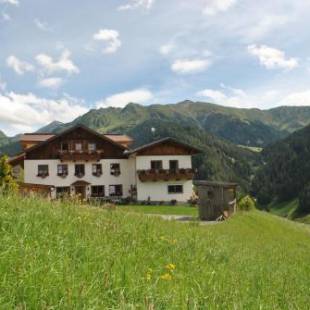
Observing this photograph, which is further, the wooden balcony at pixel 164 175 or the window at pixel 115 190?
the window at pixel 115 190

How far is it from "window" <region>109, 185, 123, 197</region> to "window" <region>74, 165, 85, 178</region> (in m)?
3.90

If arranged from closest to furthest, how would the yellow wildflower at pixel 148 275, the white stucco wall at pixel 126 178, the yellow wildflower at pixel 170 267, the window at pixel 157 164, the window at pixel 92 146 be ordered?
the yellow wildflower at pixel 148 275 < the yellow wildflower at pixel 170 267 < the white stucco wall at pixel 126 178 < the window at pixel 157 164 < the window at pixel 92 146

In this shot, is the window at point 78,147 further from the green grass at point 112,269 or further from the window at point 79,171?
the green grass at point 112,269

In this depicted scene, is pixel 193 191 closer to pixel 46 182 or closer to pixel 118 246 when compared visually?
pixel 46 182

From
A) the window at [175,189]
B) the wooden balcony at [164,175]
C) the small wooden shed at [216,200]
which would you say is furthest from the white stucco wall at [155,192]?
the small wooden shed at [216,200]

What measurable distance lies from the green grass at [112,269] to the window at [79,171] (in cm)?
4352

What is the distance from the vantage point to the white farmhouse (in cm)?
5312

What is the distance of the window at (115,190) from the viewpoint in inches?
2184

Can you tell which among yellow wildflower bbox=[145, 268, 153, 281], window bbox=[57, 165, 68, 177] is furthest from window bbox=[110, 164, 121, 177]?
yellow wildflower bbox=[145, 268, 153, 281]

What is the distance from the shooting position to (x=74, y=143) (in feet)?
180

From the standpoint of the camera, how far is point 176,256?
28.3ft

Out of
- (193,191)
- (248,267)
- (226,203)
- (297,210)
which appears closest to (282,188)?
(297,210)

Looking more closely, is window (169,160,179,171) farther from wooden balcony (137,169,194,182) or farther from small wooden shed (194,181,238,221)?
small wooden shed (194,181,238,221)

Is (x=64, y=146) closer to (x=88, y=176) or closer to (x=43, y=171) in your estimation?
(x=43, y=171)
